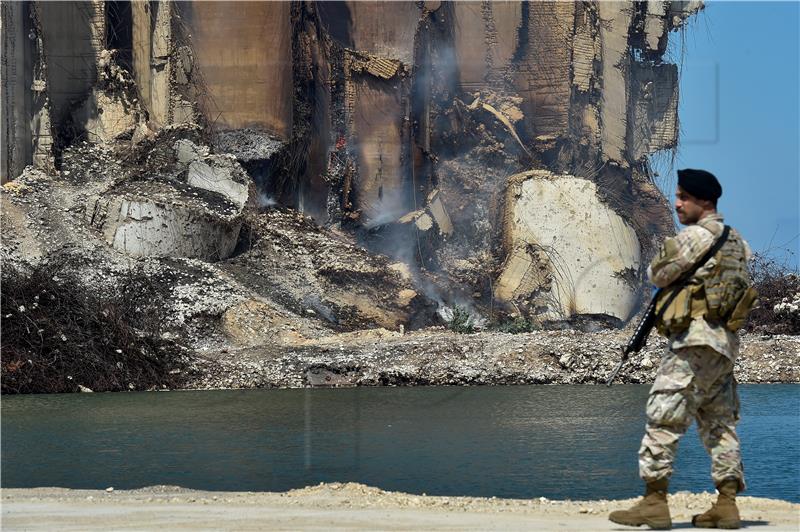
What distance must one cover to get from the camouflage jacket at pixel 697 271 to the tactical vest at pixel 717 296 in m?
0.02

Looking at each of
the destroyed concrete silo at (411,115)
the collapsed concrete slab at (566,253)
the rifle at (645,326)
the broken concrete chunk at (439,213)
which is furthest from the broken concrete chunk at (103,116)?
the rifle at (645,326)

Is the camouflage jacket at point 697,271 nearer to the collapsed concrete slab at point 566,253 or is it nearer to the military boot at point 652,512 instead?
the military boot at point 652,512

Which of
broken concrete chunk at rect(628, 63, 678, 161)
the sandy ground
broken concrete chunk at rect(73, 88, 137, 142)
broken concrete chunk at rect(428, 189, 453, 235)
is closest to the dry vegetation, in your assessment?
broken concrete chunk at rect(73, 88, 137, 142)

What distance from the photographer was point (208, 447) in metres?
11.6

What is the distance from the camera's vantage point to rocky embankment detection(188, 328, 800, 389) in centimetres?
1819

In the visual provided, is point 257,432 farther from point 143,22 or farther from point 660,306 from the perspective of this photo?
point 143,22

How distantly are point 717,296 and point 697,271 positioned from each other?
0.15 metres

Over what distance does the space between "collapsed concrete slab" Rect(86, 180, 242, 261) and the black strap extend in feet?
56.6

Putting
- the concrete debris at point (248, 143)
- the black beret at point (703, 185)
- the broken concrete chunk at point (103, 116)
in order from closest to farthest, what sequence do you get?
the black beret at point (703, 185), the broken concrete chunk at point (103, 116), the concrete debris at point (248, 143)

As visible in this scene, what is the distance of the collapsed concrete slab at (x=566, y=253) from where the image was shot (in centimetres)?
2553

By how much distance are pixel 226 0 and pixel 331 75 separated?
2654mm

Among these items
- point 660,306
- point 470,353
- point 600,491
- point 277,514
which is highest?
point 660,306

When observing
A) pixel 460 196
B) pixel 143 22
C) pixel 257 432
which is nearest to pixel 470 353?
pixel 257 432

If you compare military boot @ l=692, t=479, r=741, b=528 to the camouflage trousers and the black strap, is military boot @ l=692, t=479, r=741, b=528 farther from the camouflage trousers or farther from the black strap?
the black strap
